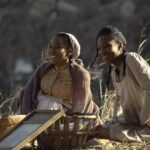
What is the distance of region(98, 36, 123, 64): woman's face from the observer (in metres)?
5.79

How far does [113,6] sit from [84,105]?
765 inches

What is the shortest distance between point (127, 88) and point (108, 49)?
1.00 feet

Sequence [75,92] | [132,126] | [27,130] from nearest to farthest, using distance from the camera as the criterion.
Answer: [27,130], [132,126], [75,92]

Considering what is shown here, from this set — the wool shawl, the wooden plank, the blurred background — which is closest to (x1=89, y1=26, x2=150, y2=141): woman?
the wool shawl

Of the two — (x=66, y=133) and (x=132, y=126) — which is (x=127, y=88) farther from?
(x=66, y=133)

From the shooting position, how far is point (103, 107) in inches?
297

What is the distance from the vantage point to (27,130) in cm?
512

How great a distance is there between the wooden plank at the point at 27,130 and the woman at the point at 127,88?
0.56 m

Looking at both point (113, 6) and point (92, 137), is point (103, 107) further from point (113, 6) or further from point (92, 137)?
point (113, 6)

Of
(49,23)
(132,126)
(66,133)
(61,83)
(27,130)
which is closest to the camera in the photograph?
(27,130)

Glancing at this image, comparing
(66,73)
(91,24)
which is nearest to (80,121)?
(66,73)

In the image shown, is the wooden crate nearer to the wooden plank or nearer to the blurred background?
the wooden plank

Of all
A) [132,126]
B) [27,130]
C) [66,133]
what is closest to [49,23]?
[132,126]

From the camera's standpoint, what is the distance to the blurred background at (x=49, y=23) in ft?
72.5
